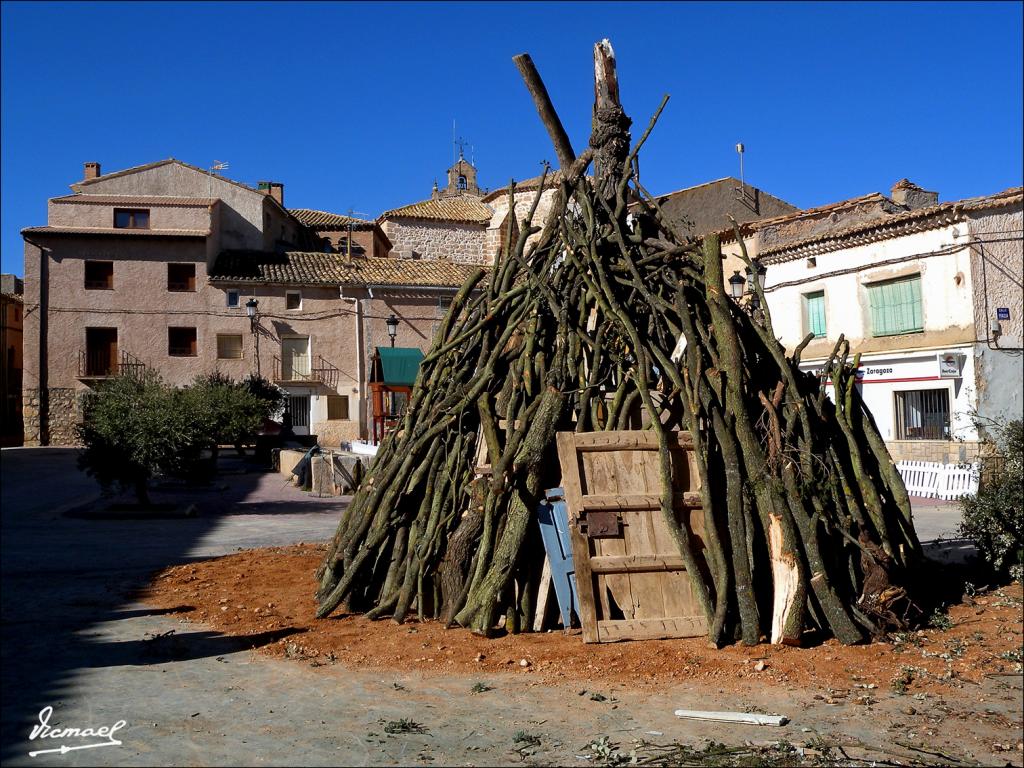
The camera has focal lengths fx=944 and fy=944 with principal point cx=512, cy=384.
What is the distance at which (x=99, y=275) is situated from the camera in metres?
35.4

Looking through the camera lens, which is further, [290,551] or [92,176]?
[92,176]

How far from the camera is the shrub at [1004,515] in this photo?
866 centimetres

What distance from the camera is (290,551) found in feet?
37.0

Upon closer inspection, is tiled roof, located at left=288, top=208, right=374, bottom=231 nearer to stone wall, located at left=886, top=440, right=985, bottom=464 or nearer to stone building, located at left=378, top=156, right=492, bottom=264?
stone building, located at left=378, top=156, right=492, bottom=264

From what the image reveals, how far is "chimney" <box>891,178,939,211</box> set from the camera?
23.2m

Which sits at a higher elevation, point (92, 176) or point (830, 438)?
point (92, 176)

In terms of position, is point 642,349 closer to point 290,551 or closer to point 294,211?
point 290,551

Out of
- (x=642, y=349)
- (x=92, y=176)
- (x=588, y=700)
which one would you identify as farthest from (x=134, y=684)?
(x=92, y=176)

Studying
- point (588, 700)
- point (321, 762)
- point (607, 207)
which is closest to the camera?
point (321, 762)

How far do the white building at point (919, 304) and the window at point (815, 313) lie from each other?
2 cm

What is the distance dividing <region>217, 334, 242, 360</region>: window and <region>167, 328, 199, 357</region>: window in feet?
2.83

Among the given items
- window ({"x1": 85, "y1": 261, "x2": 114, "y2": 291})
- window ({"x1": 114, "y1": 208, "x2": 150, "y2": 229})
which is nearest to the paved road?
window ({"x1": 85, "y1": 261, "x2": 114, "y2": 291})

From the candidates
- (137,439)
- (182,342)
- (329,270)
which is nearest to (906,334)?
(137,439)

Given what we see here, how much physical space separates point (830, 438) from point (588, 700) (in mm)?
3250
